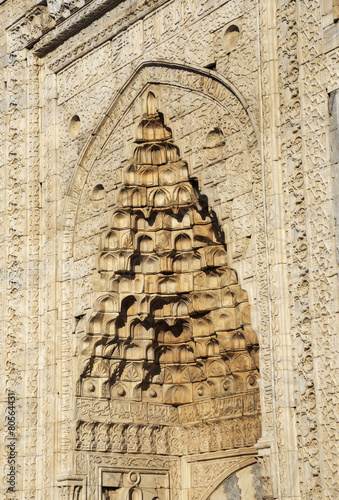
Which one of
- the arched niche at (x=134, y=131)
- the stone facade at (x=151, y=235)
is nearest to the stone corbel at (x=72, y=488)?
the stone facade at (x=151, y=235)

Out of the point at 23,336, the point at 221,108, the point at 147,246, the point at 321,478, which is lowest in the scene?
the point at 321,478

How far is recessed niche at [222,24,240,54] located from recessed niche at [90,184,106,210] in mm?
1819

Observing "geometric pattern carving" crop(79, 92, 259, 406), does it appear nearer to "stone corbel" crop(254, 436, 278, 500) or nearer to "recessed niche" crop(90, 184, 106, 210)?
"recessed niche" crop(90, 184, 106, 210)

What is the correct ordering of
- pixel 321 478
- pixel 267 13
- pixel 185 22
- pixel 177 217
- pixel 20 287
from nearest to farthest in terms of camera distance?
1. pixel 321 478
2. pixel 267 13
3. pixel 185 22
4. pixel 177 217
5. pixel 20 287

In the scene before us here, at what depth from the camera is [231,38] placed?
8281 millimetres

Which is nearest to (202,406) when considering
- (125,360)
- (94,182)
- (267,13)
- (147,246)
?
(125,360)

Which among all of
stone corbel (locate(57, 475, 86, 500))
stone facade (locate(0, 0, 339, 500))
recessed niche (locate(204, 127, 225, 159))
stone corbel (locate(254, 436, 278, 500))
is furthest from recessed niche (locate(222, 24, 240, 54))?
stone corbel (locate(57, 475, 86, 500))

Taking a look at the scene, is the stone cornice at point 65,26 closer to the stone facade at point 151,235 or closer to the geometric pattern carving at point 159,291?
the stone facade at point 151,235

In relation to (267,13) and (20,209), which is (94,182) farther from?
(267,13)

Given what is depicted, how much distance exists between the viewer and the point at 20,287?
397 inches

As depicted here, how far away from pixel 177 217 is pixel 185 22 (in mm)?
1670

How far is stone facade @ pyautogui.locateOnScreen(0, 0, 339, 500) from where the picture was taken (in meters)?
7.54

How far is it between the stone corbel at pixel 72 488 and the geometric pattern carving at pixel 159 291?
734mm

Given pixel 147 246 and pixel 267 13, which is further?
pixel 147 246
